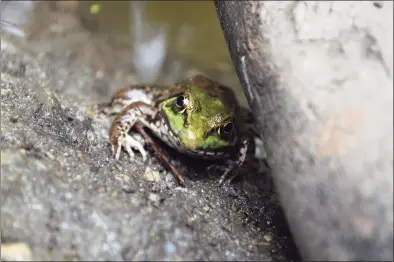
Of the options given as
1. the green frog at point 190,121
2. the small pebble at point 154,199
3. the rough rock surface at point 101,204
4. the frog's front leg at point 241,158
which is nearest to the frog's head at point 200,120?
the green frog at point 190,121

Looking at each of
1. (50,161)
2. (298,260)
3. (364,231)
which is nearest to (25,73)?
(50,161)

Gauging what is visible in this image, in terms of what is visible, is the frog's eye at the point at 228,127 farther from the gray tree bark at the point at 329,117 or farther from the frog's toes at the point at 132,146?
the gray tree bark at the point at 329,117

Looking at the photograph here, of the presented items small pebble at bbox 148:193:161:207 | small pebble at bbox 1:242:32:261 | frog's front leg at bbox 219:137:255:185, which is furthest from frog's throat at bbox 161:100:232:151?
small pebble at bbox 1:242:32:261

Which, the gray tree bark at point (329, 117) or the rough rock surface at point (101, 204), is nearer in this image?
the gray tree bark at point (329, 117)

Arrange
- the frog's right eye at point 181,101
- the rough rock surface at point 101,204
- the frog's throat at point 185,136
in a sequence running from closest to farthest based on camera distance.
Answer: the rough rock surface at point 101,204, the frog's throat at point 185,136, the frog's right eye at point 181,101

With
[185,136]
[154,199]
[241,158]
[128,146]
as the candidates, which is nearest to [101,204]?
[154,199]

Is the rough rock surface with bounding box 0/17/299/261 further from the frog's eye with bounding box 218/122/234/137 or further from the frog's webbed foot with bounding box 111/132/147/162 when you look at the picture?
Result: the frog's eye with bounding box 218/122/234/137

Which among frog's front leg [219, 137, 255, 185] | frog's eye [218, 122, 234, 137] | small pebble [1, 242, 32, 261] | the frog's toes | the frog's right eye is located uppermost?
the frog's right eye
